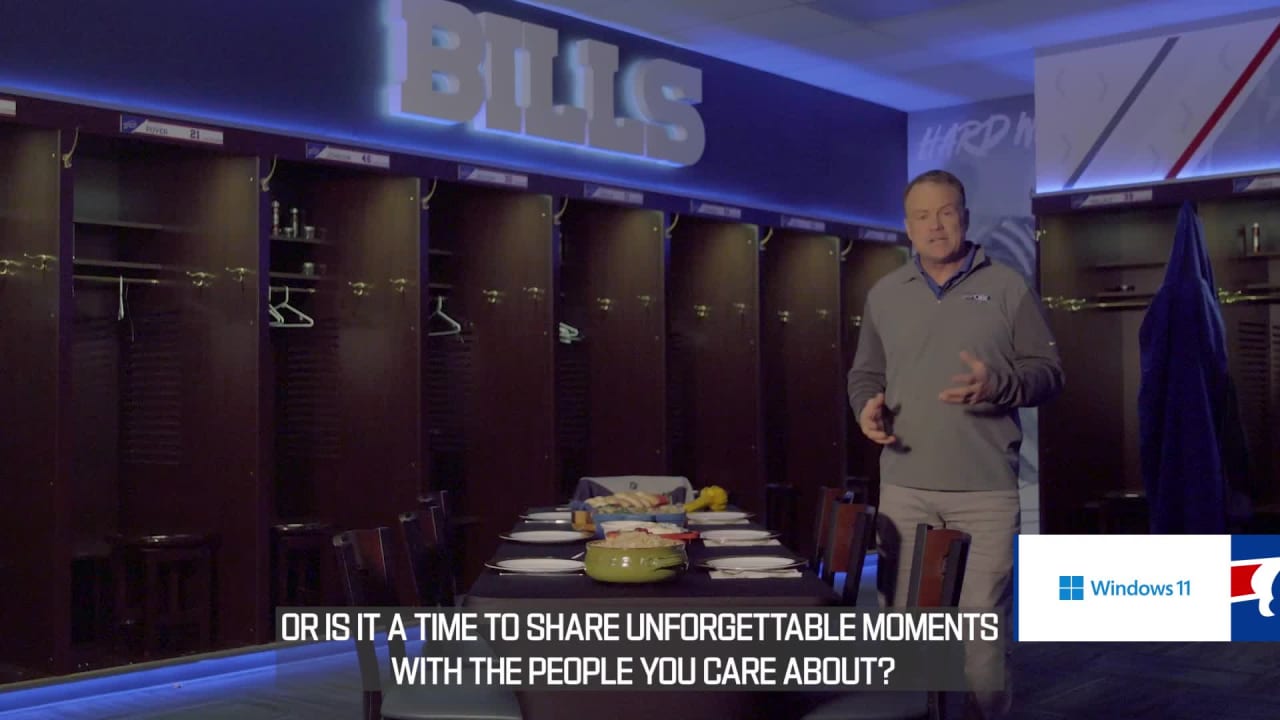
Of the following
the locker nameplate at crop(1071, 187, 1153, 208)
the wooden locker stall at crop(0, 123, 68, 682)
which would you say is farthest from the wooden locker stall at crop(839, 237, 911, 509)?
the wooden locker stall at crop(0, 123, 68, 682)

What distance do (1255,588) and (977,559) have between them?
4.24 metres

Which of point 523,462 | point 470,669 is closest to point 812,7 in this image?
point 523,462

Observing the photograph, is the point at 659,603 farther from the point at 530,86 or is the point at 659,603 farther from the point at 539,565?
the point at 530,86

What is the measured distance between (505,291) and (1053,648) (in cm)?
342

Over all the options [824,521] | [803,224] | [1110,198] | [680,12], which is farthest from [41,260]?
[1110,198]

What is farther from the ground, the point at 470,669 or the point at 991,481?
the point at 991,481

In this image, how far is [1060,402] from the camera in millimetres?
8492

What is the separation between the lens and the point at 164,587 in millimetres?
6012

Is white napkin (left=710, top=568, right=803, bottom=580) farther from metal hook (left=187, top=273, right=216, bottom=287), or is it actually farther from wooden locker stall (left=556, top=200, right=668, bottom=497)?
wooden locker stall (left=556, top=200, right=668, bottom=497)

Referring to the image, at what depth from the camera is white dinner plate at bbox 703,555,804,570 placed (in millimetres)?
3006

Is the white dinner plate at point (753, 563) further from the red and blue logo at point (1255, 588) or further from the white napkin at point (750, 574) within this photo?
the red and blue logo at point (1255, 588)

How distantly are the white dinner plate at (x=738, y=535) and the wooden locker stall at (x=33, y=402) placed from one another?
2.89 meters

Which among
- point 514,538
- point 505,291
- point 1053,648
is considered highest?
point 505,291

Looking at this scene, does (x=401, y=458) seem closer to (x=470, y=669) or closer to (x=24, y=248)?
(x=24, y=248)
